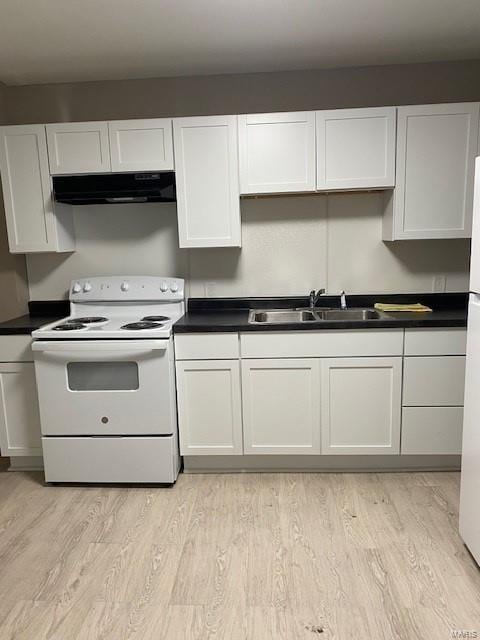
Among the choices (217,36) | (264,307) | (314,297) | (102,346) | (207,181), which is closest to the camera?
(217,36)

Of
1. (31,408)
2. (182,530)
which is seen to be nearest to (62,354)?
(31,408)

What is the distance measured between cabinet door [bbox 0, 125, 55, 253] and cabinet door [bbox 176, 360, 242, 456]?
1.20 meters

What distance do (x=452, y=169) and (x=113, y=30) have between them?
76.5 inches

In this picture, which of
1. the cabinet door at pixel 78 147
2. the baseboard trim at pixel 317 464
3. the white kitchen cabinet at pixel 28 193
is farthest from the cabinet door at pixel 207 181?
the baseboard trim at pixel 317 464

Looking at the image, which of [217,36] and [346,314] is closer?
[217,36]

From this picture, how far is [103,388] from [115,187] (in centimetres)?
115

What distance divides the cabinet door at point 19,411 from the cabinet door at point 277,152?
168cm

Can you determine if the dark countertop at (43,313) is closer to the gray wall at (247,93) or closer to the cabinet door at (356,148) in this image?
the gray wall at (247,93)

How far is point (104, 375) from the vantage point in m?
2.62

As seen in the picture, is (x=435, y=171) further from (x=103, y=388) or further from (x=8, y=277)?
(x=8, y=277)

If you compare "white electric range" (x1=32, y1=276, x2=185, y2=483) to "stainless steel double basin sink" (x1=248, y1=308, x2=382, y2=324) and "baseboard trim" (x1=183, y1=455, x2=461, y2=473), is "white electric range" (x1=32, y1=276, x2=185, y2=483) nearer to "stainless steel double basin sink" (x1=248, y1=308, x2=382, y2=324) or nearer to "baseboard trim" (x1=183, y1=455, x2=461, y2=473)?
"baseboard trim" (x1=183, y1=455, x2=461, y2=473)

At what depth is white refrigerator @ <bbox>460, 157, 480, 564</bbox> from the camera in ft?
5.97

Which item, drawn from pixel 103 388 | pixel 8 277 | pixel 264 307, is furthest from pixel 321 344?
pixel 8 277

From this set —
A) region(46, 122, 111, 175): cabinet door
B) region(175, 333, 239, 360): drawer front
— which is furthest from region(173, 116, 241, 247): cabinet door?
region(175, 333, 239, 360): drawer front
